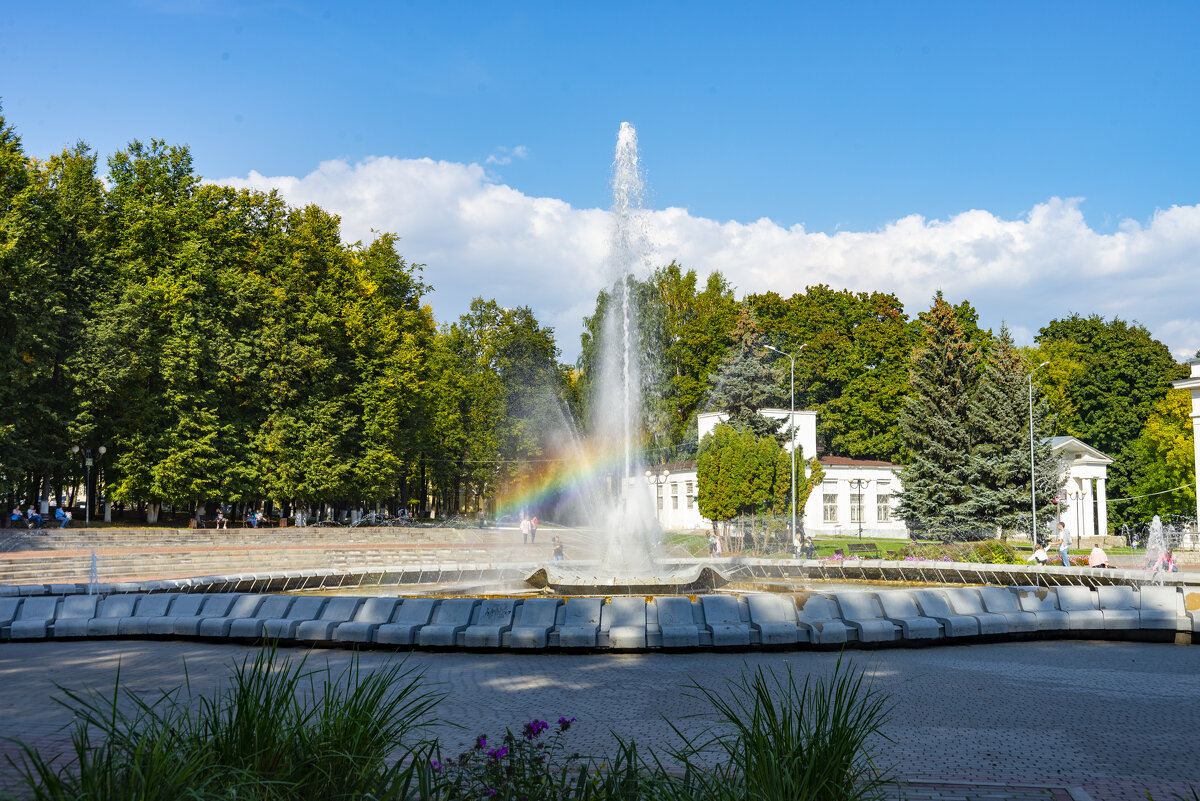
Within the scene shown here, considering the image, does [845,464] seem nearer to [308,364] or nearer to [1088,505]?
[1088,505]

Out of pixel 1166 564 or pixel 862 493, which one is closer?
pixel 1166 564

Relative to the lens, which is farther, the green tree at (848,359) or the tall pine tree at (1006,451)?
the green tree at (848,359)

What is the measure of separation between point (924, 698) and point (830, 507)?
4704 cm

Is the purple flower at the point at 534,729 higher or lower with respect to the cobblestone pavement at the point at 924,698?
higher

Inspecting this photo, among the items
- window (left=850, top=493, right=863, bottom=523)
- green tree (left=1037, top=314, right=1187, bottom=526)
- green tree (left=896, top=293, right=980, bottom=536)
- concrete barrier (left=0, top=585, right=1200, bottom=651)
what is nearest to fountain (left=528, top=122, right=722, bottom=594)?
concrete barrier (left=0, top=585, right=1200, bottom=651)

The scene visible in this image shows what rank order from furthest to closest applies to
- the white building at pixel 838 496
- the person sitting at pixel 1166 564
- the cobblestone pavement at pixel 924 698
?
1. the white building at pixel 838 496
2. the person sitting at pixel 1166 564
3. the cobblestone pavement at pixel 924 698

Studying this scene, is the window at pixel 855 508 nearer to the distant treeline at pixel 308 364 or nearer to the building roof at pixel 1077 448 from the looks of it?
the distant treeline at pixel 308 364

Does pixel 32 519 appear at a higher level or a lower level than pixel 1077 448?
lower

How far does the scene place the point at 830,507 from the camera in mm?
54469

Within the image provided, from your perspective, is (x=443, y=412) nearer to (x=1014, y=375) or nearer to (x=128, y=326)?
(x=128, y=326)

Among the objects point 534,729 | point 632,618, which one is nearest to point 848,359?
point 632,618

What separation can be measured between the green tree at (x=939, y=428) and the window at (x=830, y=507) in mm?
10248

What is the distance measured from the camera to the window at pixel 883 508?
5469 cm

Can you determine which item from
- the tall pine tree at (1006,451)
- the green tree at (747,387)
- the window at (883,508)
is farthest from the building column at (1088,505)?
the green tree at (747,387)
